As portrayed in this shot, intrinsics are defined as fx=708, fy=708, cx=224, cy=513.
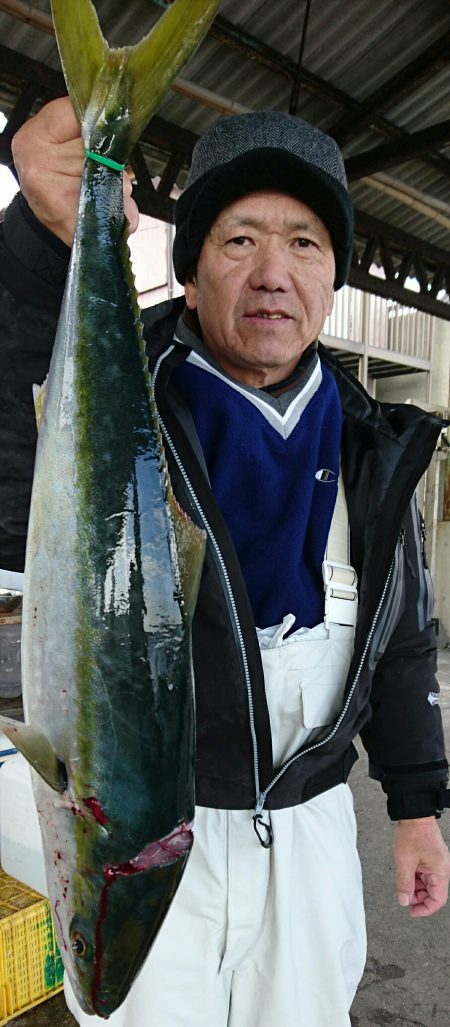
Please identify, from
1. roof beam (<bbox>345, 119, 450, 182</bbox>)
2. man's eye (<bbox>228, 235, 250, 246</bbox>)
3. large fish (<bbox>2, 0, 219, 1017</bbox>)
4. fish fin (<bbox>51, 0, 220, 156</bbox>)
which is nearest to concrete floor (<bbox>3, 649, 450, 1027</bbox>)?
large fish (<bbox>2, 0, 219, 1017</bbox>)

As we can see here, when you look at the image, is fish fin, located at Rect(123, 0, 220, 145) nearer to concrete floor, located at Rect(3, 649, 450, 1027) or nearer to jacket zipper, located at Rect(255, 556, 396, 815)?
jacket zipper, located at Rect(255, 556, 396, 815)

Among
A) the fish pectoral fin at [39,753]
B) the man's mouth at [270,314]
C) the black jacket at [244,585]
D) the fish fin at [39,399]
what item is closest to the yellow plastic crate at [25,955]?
the black jacket at [244,585]

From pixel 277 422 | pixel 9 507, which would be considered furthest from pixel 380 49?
pixel 9 507

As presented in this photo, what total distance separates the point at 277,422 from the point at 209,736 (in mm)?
854

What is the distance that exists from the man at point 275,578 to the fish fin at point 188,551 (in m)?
0.34

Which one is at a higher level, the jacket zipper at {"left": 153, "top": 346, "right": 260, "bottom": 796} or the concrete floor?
the jacket zipper at {"left": 153, "top": 346, "right": 260, "bottom": 796}

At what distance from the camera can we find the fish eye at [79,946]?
3.93 feet

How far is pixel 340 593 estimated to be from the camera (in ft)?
6.34

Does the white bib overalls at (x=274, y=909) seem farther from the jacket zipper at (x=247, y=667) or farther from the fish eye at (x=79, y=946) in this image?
the fish eye at (x=79, y=946)

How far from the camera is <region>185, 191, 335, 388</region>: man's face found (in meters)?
1.86

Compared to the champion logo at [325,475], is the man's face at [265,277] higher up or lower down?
higher up

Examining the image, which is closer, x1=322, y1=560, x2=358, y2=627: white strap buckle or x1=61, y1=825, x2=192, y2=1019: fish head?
x1=61, y1=825, x2=192, y2=1019: fish head

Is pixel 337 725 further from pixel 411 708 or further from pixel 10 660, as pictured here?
pixel 10 660

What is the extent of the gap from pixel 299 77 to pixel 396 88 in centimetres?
76
